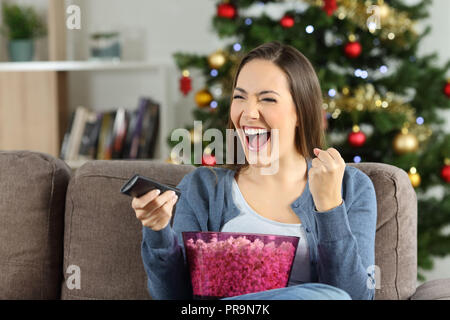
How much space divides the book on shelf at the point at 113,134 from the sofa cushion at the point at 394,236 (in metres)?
1.54

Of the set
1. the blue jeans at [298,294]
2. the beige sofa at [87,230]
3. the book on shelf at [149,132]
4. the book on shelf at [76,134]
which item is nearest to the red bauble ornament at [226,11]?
the book on shelf at [149,132]

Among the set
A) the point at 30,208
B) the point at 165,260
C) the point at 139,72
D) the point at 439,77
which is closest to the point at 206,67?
the point at 139,72

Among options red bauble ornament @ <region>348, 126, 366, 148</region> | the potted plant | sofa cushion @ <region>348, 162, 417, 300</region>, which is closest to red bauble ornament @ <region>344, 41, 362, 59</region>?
red bauble ornament @ <region>348, 126, 366, 148</region>

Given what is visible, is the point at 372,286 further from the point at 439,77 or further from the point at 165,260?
the point at 439,77

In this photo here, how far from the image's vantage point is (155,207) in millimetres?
878

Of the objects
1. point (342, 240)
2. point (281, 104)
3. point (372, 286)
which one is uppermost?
point (281, 104)

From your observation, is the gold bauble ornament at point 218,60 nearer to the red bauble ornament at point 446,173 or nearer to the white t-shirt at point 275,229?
the red bauble ornament at point 446,173

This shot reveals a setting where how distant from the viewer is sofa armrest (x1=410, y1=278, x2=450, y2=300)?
3.71 ft

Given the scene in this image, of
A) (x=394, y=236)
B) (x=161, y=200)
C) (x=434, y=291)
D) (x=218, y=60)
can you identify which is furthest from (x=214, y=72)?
(x=161, y=200)

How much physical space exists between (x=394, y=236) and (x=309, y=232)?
0.27 metres

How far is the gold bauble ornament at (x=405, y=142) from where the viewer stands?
2.18m

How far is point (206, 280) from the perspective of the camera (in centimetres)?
88

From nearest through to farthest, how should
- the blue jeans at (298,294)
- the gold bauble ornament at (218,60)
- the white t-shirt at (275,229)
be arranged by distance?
the blue jeans at (298,294) < the white t-shirt at (275,229) < the gold bauble ornament at (218,60)

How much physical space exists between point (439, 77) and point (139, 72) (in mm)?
1469
